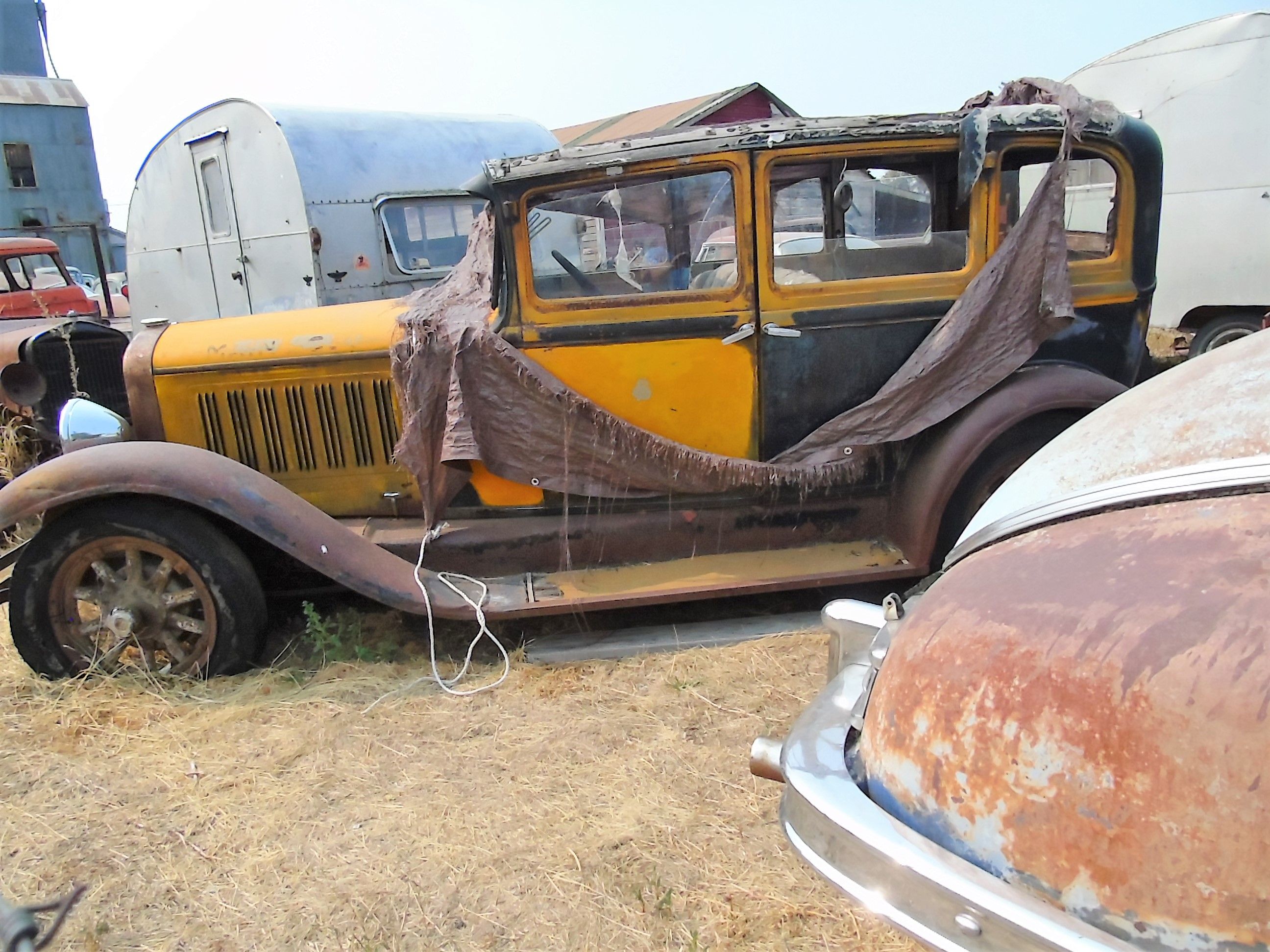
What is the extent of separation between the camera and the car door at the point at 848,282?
352cm

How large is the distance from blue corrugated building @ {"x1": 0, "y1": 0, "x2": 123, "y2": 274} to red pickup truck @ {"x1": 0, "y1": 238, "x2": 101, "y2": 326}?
11.7m

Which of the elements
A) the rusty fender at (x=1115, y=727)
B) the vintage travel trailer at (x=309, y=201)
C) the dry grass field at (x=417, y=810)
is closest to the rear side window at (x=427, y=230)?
the vintage travel trailer at (x=309, y=201)

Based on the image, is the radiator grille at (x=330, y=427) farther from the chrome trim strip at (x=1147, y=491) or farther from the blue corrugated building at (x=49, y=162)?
the blue corrugated building at (x=49, y=162)

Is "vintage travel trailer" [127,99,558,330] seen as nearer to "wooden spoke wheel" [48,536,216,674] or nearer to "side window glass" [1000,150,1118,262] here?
"wooden spoke wheel" [48,536,216,674]

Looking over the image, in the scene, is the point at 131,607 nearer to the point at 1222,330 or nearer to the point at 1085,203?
the point at 1085,203

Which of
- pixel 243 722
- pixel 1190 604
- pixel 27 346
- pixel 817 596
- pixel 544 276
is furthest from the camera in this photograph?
pixel 27 346

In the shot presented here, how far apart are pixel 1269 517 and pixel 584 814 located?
205 cm

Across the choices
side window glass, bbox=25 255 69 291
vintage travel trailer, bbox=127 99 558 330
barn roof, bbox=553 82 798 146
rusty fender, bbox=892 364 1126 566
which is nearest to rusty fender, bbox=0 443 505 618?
rusty fender, bbox=892 364 1126 566

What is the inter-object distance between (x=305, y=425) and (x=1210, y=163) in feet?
25.2

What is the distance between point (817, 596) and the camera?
13.4ft

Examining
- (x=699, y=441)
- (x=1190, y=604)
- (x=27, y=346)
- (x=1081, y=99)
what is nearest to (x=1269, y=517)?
(x=1190, y=604)

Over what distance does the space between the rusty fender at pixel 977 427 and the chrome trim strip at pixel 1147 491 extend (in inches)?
75.4

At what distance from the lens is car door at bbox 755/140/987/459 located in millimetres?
3518

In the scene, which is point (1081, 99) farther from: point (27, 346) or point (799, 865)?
point (27, 346)
